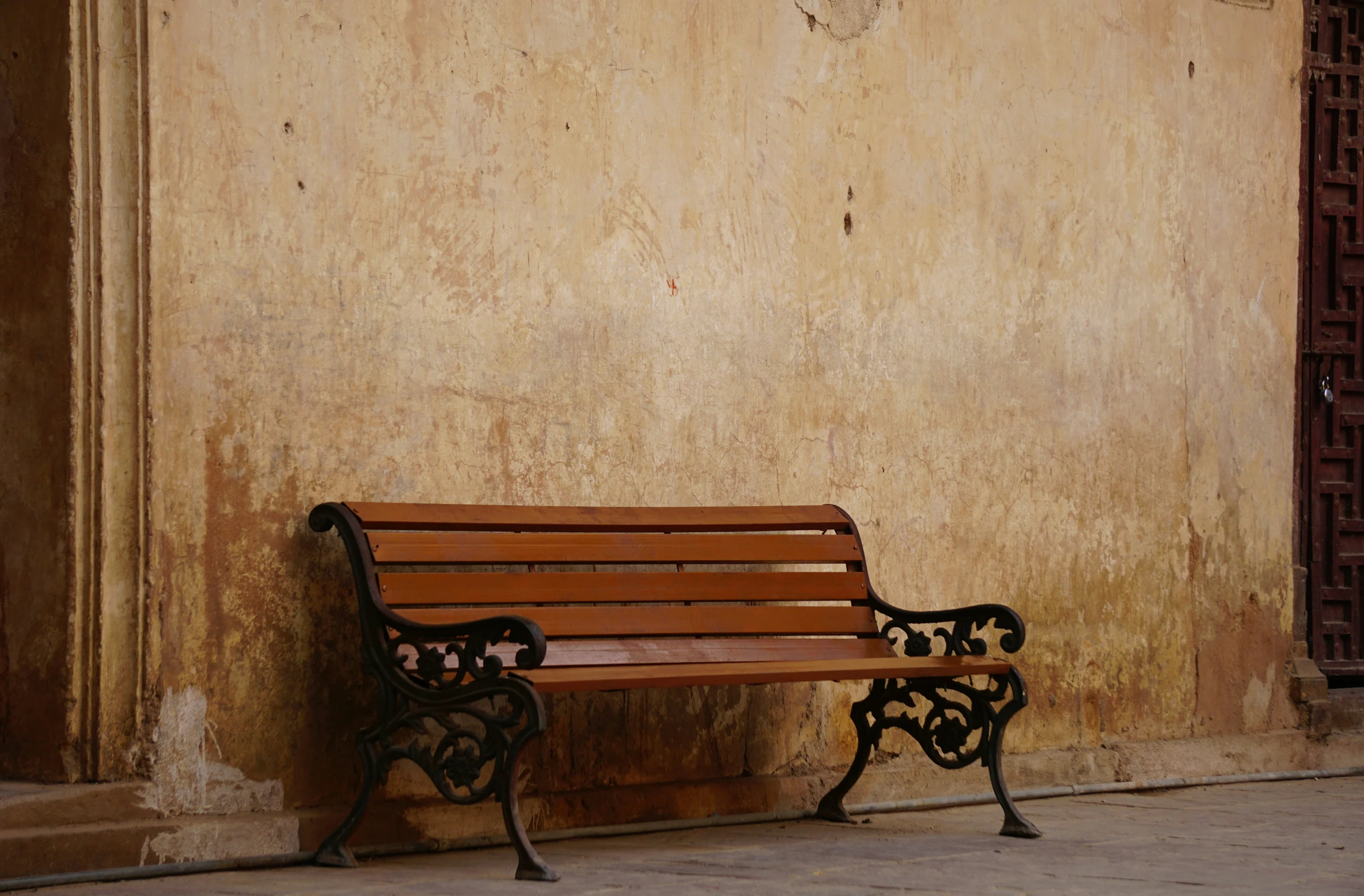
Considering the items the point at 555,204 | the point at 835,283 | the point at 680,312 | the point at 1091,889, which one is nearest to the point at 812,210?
the point at 835,283

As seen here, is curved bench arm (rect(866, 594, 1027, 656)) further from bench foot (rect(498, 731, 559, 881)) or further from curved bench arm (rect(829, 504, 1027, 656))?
bench foot (rect(498, 731, 559, 881))

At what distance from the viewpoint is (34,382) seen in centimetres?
397

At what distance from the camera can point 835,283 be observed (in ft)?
17.3

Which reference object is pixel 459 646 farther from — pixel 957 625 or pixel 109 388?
pixel 957 625

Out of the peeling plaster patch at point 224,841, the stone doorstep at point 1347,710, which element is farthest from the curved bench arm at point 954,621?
the stone doorstep at point 1347,710

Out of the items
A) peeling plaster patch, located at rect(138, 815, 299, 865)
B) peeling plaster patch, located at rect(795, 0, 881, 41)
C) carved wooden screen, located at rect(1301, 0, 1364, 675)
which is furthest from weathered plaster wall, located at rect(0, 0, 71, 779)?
carved wooden screen, located at rect(1301, 0, 1364, 675)

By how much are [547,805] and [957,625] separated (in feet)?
4.38

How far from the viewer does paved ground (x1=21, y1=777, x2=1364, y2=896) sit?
3701 millimetres

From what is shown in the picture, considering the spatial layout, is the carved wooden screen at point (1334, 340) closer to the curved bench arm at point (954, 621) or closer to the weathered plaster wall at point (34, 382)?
the curved bench arm at point (954, 621)

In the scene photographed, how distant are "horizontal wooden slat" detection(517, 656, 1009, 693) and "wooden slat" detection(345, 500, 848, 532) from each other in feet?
1.43

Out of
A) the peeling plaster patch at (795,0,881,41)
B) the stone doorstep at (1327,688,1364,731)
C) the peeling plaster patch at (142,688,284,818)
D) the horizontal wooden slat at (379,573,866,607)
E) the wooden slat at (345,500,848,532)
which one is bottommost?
the stone doorstep at (1327,688,1364,731)

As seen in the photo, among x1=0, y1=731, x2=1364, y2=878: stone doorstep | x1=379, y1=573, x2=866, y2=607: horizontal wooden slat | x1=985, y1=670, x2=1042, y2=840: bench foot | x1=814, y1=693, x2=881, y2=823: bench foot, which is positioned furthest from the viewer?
x1=814, y1=693, x2=881, y2=823: bench foot

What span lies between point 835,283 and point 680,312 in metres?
0.62

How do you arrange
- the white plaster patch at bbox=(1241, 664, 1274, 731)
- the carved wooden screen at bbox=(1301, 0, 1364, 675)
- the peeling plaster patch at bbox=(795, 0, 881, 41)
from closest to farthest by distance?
1. the peeling plaster patch at bbox=(795, 0, 881, 41)
2. the white plaster patch at bbox=(1241, 664, 1274, 731)
3. the carved wooden screen at bbox=(1301, 0, 1364, 675)
